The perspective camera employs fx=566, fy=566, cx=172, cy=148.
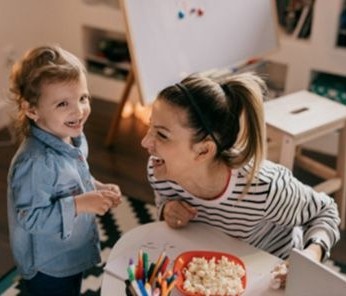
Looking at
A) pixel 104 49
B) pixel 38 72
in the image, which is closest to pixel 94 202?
pixel 38 72

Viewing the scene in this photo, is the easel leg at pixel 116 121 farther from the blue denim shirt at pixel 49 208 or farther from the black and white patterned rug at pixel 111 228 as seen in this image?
the blue denim shirt at pixel 49 208

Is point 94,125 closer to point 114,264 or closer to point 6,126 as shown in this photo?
point 6,126

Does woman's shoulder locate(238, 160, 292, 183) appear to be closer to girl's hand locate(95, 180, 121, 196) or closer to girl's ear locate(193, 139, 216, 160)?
girl's ear locate(193, 139, 216, 160)

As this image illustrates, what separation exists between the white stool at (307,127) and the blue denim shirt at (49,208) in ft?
3.16

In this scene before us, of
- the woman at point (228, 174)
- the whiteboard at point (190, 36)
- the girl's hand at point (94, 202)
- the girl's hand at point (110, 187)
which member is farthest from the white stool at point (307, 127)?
the girl's hand at point (94, 202)

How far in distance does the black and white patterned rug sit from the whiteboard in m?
0.56

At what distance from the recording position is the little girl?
137 cm

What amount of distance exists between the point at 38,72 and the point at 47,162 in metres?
0.22

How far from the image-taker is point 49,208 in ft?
4.52

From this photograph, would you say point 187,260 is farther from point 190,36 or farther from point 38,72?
point 190,36

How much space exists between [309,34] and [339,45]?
17 centimetres

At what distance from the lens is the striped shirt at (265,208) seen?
4.50ft

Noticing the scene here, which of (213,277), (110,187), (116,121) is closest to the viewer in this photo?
(213,277)

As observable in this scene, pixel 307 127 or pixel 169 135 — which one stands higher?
pixel 169 135
